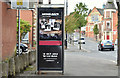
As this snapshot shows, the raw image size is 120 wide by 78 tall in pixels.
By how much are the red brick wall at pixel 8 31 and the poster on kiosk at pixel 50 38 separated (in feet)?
9.27

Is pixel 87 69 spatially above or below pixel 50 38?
below

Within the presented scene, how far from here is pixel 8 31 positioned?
12602mm

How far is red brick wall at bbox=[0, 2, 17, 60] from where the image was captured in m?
11.6

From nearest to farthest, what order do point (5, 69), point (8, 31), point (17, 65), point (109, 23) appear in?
point (5, 69)
point (17, 65)
point (8, 31)
point (109, 23)

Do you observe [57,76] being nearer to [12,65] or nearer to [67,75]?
[67,75]

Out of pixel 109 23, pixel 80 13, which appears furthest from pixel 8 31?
pixel 109 23

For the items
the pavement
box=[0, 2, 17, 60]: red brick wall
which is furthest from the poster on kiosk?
box=[0, 2, 17, 60]: red brick wall

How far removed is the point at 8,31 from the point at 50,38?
13.1 ft

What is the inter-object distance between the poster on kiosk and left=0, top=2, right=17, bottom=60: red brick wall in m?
2.82

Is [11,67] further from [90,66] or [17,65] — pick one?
[90,66]

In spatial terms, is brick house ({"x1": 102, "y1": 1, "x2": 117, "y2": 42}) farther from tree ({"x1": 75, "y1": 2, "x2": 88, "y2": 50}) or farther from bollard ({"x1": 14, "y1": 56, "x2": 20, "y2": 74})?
bollard ({"x1": 14, "y1": 56, "x2": 20, "y2": 74})

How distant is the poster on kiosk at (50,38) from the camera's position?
931 centimetres

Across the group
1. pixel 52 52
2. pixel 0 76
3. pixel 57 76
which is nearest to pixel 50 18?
pixel 52 52

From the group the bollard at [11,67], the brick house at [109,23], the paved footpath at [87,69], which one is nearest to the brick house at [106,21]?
the brick house at [109,23]
